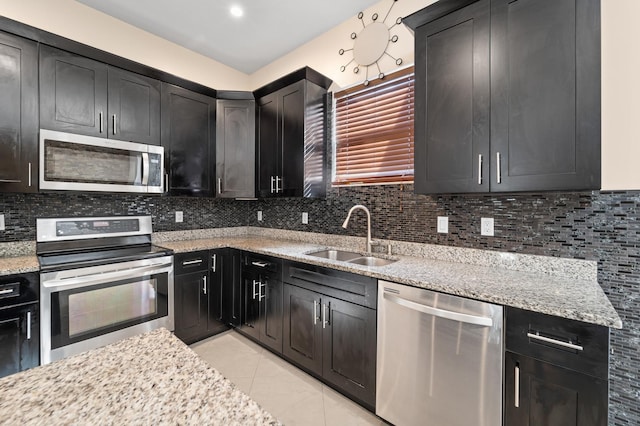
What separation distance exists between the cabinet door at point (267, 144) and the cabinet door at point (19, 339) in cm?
194

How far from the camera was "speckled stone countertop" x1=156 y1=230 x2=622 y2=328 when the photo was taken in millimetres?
1166

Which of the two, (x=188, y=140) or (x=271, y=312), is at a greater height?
(x=188, y=140)

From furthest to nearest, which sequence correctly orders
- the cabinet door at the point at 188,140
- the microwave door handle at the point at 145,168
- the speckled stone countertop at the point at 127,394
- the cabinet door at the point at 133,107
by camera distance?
the cabinet door at the point at 188,140 < the microwave door handle at the point at 145,168 < the cabinet door at the point at 133,107 < the speckled stone countertop at the point at 127,394

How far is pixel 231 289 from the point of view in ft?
9.42

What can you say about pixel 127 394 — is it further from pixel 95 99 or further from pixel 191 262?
pixel 95 99

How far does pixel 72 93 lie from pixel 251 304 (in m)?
2.25

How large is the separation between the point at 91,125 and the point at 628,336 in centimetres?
374

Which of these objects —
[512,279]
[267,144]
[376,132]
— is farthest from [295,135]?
[512,279]

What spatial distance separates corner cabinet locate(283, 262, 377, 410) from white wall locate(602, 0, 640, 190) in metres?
1.40

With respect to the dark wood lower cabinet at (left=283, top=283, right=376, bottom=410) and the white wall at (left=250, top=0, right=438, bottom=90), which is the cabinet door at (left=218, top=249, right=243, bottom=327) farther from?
the white wall at (left=250, top=0, right=438, bottom=90)

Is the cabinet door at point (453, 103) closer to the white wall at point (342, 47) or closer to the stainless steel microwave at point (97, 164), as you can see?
the white wall at point (342, 47)

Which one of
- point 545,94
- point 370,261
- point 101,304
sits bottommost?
point 101,304

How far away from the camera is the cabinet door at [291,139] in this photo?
8.55 ft

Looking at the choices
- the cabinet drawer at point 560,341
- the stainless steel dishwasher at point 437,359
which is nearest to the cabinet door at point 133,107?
the stainless steel dishwasher at point 437,359
